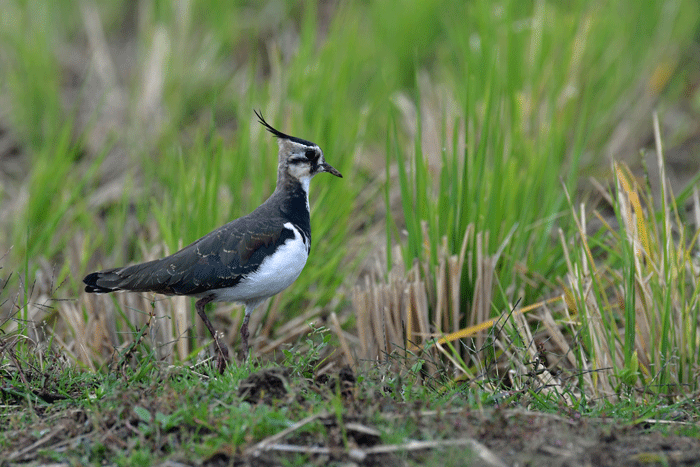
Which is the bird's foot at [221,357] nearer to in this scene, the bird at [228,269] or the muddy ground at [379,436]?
the bird at [228,269]

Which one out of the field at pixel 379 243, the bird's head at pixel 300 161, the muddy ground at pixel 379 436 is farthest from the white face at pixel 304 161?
the muddy ground at pixel 379 436

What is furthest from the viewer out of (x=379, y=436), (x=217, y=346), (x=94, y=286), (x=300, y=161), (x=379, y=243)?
(x=379, y=243)

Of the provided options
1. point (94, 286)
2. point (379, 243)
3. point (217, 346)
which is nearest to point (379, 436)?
point (217, 346)

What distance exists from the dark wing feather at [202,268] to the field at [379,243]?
22 cm

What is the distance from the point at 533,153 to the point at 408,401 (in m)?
2.42

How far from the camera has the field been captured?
2.64 m

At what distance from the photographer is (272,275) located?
359cm

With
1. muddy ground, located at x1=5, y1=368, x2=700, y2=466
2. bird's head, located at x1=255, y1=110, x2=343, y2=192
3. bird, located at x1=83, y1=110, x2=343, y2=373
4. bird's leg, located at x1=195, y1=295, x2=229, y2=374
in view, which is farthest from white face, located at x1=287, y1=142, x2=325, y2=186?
muddy ground, located at x1=5, y1=368, x2=700, y2=466

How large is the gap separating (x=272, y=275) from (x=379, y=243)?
78.0 inches

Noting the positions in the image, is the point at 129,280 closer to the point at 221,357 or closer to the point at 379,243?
the point at 221,357

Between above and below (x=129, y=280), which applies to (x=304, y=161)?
above

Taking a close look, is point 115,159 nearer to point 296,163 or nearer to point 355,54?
point 355,54

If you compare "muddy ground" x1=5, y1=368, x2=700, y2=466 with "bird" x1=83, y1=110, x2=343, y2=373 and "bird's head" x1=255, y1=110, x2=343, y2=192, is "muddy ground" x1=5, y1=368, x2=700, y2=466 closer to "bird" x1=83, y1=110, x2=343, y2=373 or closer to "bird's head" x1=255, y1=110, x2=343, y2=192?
"bird" x1=83, y1=110, x2=343, y2=373

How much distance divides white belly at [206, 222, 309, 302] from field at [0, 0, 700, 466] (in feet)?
1.11
